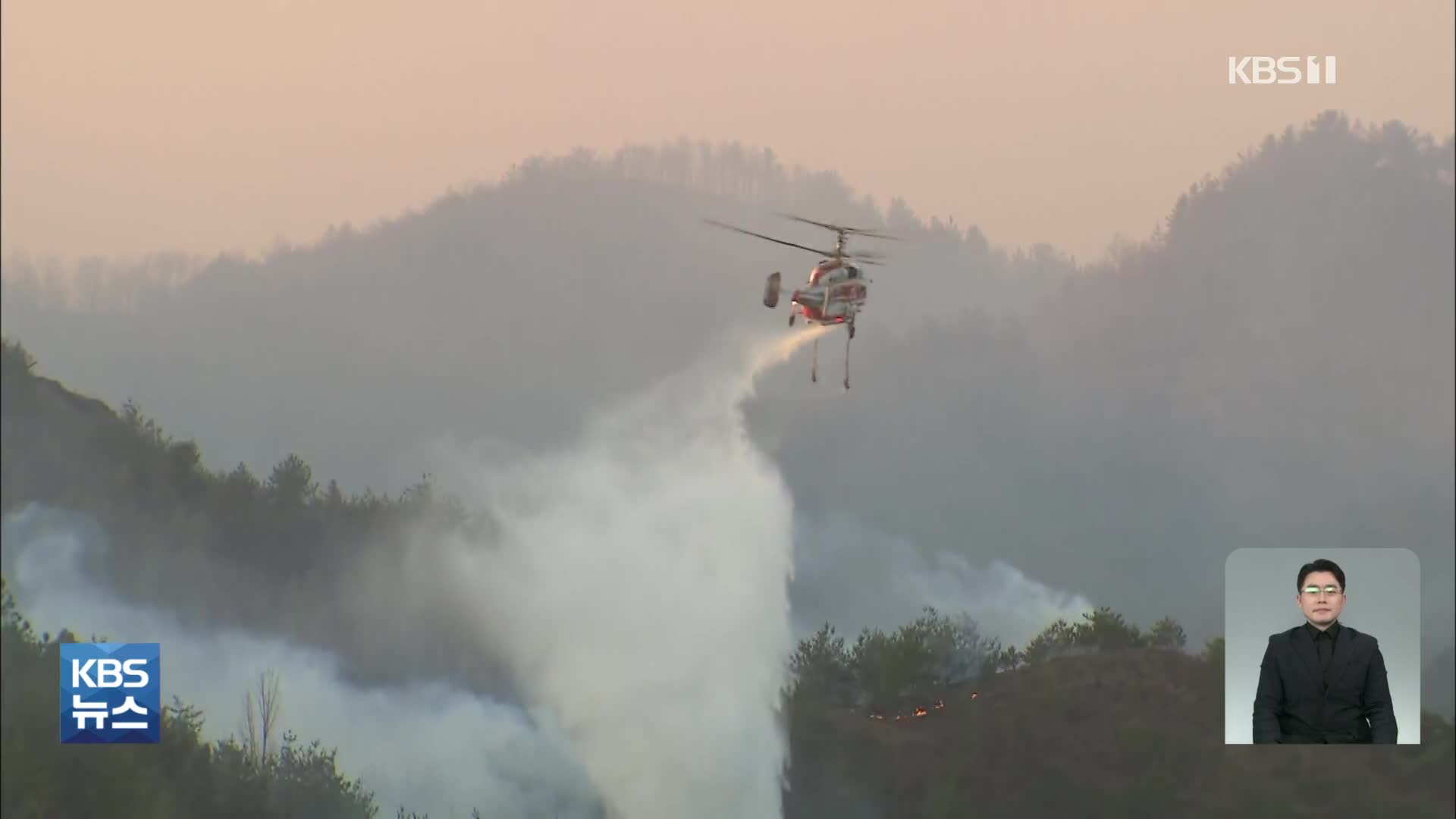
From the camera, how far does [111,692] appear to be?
22.1 meters

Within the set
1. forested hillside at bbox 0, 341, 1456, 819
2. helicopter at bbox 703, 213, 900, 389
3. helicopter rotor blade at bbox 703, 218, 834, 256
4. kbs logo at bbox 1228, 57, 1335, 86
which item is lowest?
forested hillside at bbox 0, 341, 1456, 819

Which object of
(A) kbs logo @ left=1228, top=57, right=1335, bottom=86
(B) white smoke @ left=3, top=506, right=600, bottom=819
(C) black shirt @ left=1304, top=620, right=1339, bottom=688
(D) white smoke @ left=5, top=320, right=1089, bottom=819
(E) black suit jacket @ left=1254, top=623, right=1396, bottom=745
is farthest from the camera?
(A) kbs logo @ left=1228, top=57, right=1335, bottom=86

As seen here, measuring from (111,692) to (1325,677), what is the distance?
47.3ft

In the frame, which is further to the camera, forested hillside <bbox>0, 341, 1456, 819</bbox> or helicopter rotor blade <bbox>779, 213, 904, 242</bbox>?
forested hillside <bbox>0, 341, 1456, 819</bbox>

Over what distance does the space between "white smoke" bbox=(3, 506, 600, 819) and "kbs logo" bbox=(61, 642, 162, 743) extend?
0.16 metres

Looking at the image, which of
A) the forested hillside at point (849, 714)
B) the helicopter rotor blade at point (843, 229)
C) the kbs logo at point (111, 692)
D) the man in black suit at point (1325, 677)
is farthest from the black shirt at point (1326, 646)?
the kbs logo at point (111, 692)

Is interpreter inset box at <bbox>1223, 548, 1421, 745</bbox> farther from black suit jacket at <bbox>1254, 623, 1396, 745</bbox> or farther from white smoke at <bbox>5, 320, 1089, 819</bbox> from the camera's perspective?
white smoke at <bbox>5, 320, 1089, 819</bbox>

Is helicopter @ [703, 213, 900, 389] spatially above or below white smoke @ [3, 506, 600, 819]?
above

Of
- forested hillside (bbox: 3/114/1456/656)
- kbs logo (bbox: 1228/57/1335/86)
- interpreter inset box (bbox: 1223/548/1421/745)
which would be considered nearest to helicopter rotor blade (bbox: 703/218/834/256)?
forested hillside (bbox: 3/114/1456/656)

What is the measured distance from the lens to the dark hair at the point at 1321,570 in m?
20.3

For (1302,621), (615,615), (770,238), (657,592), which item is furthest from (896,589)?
(1302,621)

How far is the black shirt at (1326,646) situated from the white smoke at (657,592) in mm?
7391

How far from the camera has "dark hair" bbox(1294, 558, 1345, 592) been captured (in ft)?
66.5

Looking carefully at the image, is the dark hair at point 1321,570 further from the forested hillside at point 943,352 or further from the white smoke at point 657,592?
the white smoke at point 657,592
